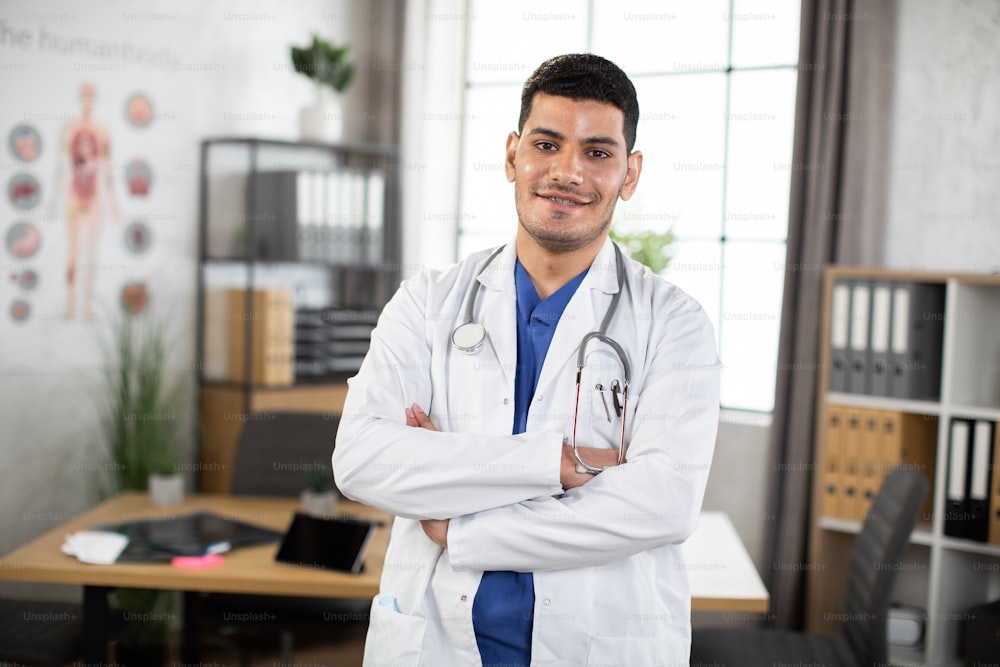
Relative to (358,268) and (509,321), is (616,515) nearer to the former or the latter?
(509,321)

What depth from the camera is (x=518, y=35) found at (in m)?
5.14

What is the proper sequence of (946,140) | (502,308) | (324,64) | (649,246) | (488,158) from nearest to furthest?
(502,308), (946,140), (649,246), (324,64), (488,158)

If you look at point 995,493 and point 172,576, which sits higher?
point 995,493

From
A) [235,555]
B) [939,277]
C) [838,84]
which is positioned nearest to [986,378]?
[939,277]

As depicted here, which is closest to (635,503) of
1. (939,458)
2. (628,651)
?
(628,651)

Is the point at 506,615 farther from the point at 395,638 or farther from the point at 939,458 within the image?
the point at 939,458

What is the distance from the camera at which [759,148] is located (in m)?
4.49

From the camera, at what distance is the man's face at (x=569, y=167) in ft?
5.83

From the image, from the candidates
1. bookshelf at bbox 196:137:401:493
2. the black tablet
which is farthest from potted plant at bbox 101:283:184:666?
the black tablet

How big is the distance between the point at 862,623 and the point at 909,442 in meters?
1.17

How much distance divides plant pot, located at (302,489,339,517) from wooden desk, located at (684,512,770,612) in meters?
1.07

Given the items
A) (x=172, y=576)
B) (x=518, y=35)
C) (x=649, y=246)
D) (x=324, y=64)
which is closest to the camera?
(x=172, y=576)

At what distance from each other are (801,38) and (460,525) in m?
3.04

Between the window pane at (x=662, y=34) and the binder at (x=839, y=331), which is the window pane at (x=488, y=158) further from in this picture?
the binder at (x=839, y=331)
